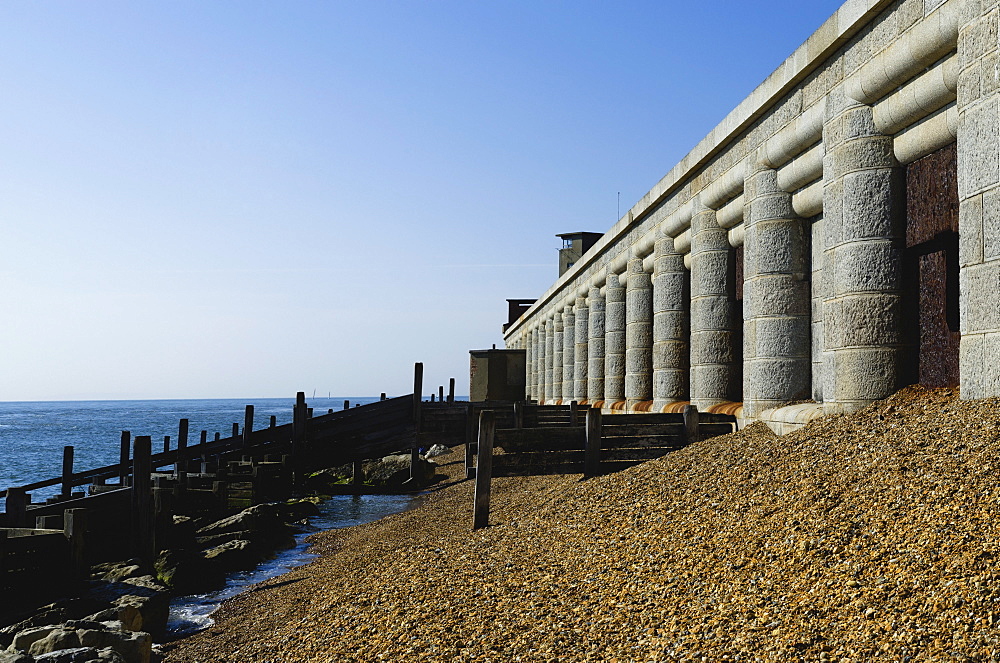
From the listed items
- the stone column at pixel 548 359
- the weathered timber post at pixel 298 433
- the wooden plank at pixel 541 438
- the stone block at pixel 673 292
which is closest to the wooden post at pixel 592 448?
the wooden plank at pixel 541 438

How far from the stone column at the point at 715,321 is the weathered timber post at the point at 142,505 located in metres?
9.92

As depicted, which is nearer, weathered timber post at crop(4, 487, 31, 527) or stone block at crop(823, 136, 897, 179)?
stone block at crop(823, 136, 897, 179)

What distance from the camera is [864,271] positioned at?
10.0 meters

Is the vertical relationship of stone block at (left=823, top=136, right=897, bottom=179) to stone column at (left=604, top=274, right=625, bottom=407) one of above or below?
above

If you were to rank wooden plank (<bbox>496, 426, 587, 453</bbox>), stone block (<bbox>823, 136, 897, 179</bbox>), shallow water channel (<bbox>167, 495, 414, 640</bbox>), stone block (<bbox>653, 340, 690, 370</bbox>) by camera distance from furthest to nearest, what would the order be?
1. stone block (<bbox>653, 340, 690, 370</bbox>)
2. wooden plank (<bbox>496, 426, 587, 453</bbox>)
3. shallow water channel (<bbox>167, 495, 414, 640</bbox>)
4. stone block (<bbox>823, 136, 897, 179</bbox>)

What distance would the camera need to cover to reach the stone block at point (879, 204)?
32.7 feet

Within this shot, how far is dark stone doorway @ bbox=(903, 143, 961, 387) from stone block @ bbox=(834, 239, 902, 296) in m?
0.15

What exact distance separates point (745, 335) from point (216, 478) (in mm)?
14331

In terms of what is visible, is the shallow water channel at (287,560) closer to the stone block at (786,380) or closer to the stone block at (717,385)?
the stone block at (717,385)

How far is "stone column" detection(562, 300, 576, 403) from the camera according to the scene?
28981 mm

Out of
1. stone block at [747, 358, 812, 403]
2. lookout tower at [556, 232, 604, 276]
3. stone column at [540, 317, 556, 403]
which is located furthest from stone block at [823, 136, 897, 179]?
lookout tower at [556, 232, 604, 276]

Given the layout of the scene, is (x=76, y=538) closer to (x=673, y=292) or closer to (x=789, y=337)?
(x=789, y=337)

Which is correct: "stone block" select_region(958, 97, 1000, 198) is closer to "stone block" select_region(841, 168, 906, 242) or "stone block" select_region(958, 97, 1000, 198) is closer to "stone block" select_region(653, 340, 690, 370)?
"stone block" select_region(841, 168, 906, 242)

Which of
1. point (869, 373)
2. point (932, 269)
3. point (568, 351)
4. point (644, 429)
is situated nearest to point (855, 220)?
point (932, 269)
